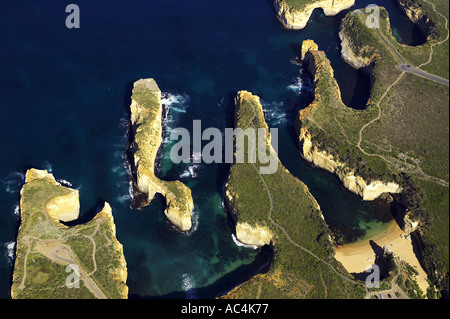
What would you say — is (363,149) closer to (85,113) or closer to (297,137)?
(297,137)

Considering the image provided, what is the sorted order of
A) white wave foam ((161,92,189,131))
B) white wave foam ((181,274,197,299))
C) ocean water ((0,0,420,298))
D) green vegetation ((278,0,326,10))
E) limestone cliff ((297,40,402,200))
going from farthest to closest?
green vegetation ((278,0,326,10)) < white wave foam ((161,92,189,131)) < limestone cliff ((297,40,402,200)) < ocean water ((0,0,420,298)) < white wave foam ((181,274,197,299))

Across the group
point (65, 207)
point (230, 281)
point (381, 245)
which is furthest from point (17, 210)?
point (381, 245)

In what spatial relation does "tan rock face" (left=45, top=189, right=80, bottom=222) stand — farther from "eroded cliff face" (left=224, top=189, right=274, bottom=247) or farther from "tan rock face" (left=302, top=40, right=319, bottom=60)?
"tan rock face" (left=302, top=40, right=319, bottom=60)

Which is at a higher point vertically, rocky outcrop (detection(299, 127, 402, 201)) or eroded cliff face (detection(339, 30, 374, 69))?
eroded cliff face (detection(339, 30, 374, 69))

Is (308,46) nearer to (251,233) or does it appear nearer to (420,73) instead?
(420,73)

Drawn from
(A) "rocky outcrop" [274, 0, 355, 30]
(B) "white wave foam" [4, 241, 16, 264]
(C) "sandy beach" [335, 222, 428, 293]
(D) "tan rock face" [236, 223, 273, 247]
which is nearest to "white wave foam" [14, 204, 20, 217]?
(B) "white wave foam" [4, 241, 16, 264]

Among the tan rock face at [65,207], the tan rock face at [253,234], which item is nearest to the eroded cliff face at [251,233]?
the tan rock face at [253,234]

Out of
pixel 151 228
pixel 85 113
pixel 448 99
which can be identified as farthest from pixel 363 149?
pixel 85 113
